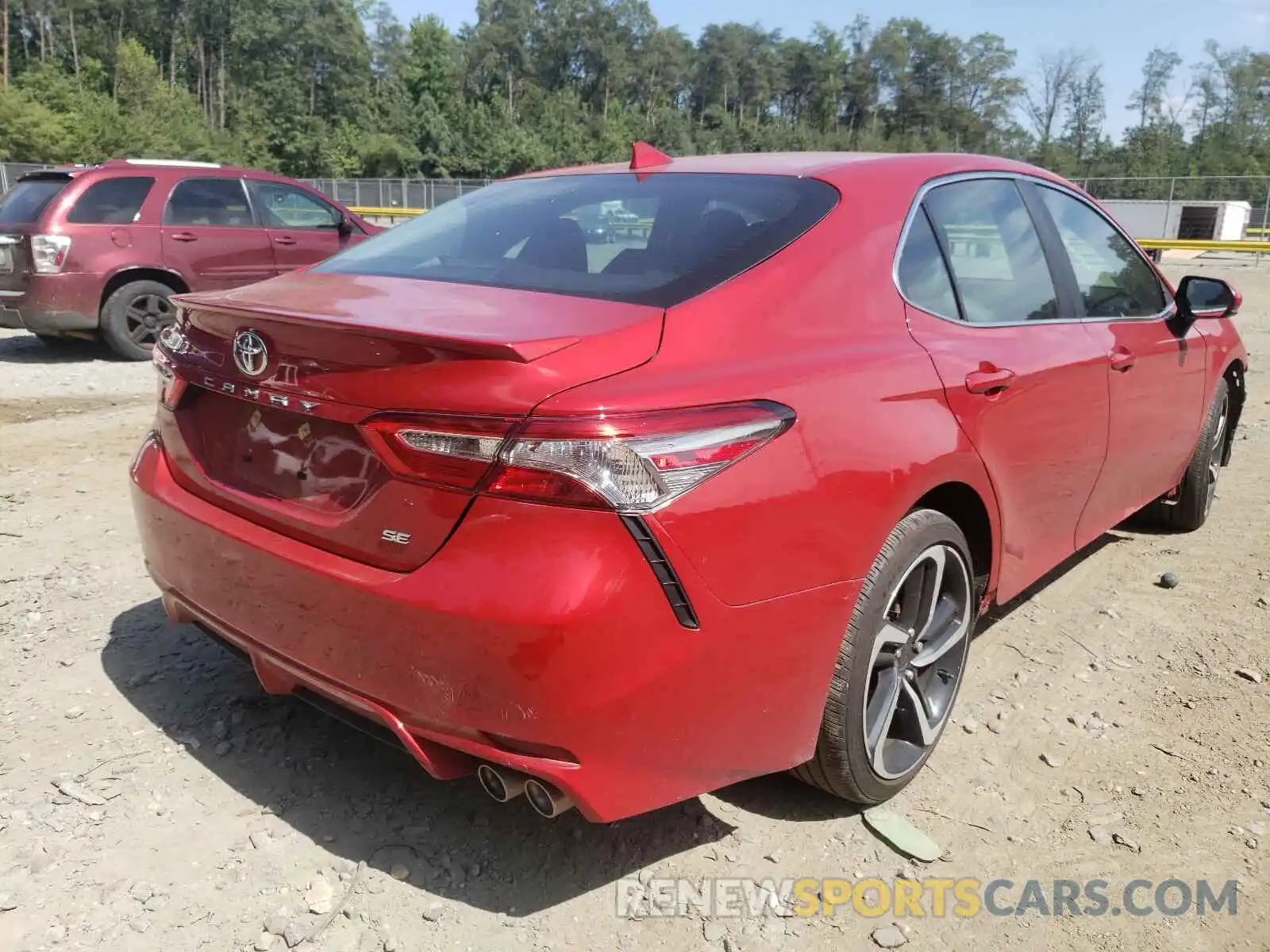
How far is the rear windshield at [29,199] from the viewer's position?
8586 mm

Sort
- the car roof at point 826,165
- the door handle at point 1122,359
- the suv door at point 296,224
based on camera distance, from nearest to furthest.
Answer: the car roof at point 826,165
the door handle at point 1122,359
the suv door at point 296,224

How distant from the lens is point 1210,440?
471 cm

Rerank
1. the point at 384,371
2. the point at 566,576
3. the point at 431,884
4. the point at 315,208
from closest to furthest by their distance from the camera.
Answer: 1. the point at 566,576
2. the point at 384,371
3. the point at 431,884
4. the point at 315,208

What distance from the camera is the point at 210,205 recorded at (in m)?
9.47

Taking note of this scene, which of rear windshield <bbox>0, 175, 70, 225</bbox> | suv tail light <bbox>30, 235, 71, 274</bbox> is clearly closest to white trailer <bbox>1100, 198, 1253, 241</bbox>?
rear windshield <bbox>0, 175, 70, 225</bbox>

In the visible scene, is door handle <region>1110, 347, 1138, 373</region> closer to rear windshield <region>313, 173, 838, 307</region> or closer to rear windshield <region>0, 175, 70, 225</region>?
rear windshield <region>313, 173, 838, 307</region>

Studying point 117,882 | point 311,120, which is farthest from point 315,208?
point 311,120

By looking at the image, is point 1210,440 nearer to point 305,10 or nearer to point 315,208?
point 315,208

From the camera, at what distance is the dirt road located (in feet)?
7.31

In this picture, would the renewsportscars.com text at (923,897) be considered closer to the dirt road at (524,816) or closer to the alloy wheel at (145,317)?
the dirt road at (524,816)

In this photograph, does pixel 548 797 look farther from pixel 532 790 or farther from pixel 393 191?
pixel 393 191

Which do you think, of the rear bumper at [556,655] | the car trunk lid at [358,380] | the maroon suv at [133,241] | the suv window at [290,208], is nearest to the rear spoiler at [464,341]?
the car trunk lid at [358,380]

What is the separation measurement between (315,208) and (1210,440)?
8569 millimetres

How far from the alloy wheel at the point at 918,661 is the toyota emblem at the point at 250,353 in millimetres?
1560
